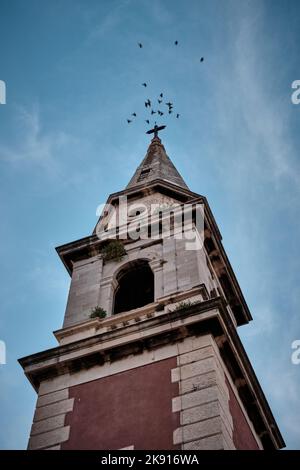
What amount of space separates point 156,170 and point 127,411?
14.8 m

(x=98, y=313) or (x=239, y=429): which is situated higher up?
(x=98, y=313)

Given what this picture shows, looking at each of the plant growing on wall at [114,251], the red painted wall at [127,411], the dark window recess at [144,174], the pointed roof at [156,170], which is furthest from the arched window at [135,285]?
the dark window recess at [144,174]

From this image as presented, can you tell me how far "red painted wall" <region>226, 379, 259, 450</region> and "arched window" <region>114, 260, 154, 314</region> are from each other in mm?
4630

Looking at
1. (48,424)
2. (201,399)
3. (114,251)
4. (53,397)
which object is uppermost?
(114,251)

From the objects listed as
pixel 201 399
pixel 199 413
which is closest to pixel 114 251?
pixel 201 399

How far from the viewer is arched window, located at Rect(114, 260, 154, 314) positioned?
19.1 meters

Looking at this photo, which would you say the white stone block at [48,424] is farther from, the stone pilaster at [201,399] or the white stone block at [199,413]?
the white stone block at [199,413]

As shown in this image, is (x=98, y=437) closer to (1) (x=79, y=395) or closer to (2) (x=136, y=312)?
(1) (x=79, y=395)

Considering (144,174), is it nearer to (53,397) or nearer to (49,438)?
(53,397)

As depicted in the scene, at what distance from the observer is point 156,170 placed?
27.4 meters

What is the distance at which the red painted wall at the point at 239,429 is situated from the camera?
14041 mm

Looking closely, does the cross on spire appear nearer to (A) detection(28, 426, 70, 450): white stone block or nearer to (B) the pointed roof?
(B) the pointed roof
